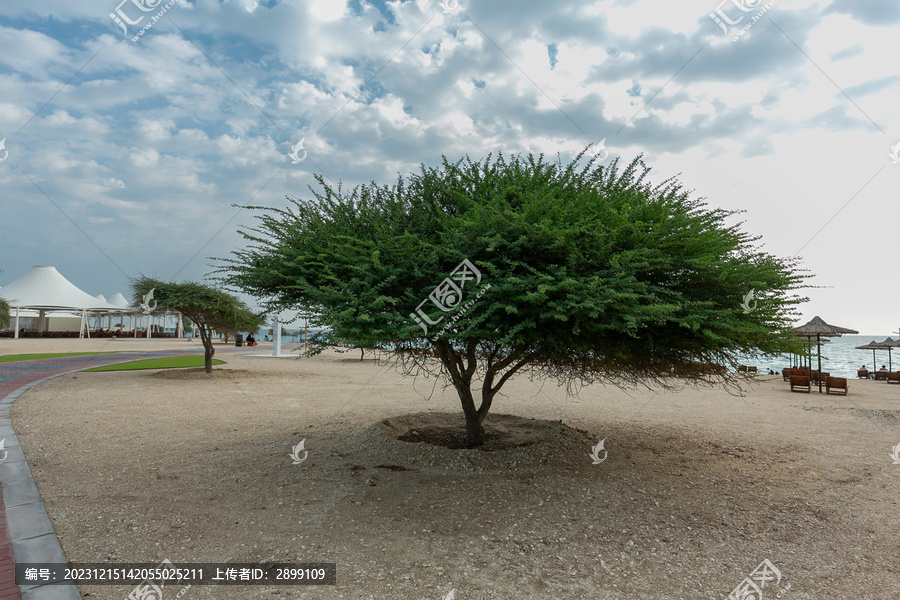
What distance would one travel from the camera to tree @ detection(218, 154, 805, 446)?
5.44 metres

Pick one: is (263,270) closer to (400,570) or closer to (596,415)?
(400,570)

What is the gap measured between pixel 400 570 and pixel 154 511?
11.3 ft

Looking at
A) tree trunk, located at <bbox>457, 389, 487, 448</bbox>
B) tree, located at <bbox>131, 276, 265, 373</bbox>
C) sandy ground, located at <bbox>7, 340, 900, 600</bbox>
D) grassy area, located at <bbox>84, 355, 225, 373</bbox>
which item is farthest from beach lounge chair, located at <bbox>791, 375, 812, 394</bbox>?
grassy area, located at <bbox>84, 355, 225, 373</bbox>

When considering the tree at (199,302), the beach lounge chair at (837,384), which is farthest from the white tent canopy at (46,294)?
the beach lounge chair at (837,384)

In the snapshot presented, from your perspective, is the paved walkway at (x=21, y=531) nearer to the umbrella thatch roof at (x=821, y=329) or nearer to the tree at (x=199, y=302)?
the tree at (x=199, y=302)

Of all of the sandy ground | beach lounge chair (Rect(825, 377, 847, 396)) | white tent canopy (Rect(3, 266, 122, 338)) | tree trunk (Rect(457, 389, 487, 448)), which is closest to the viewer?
the sandy ground

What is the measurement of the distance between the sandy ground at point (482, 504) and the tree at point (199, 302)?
869 centimetres

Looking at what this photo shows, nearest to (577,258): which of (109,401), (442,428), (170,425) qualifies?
(442,428)

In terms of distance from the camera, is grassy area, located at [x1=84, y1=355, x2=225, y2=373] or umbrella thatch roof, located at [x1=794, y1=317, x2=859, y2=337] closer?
umbrella thatch roof, located at [x1=794, y1=317, x2=859, y2=337]

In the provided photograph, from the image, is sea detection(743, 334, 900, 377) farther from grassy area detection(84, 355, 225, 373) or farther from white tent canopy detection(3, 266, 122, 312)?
white tent canopy detection(3, 266, 122, 312)

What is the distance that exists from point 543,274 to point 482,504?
3.08m

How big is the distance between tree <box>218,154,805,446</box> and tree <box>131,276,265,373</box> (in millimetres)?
14654

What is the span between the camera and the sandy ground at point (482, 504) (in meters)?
4.44

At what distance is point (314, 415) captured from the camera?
12.6 meters
